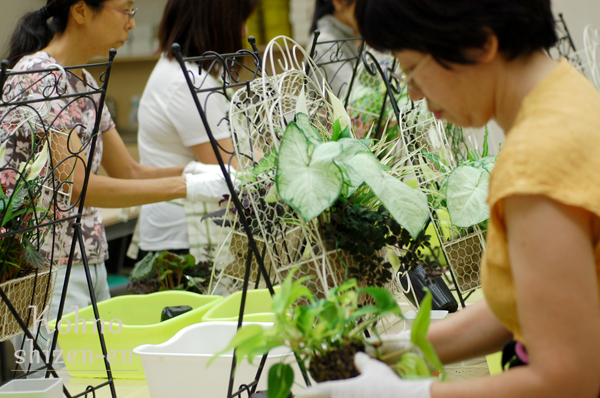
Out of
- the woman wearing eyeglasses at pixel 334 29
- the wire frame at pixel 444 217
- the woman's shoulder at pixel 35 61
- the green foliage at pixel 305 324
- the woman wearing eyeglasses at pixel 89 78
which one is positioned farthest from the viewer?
the woman wearing eyeglasses at pixel 334 29

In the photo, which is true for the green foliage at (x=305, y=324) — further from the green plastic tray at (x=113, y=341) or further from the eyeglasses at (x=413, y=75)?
the green plastic tray at (x=113, y=341)

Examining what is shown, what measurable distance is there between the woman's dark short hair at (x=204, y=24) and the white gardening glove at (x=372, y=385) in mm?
1330

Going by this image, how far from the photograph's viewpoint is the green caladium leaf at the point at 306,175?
0.70m

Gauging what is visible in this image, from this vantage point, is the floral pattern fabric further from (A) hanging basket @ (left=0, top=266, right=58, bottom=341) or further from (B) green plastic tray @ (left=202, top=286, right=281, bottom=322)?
(B) green plastic tray @ (left=202, top=286, right=281, bottom=322)

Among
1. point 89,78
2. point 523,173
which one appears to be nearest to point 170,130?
point 89,78

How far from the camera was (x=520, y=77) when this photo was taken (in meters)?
0.54

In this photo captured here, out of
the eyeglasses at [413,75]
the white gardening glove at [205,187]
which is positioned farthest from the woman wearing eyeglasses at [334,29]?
the eyeglasses at [413,75]

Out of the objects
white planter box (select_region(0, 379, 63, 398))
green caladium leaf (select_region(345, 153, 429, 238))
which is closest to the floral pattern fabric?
white planter box (select_region(0, 379, 63, 398))

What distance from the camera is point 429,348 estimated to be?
568 mm

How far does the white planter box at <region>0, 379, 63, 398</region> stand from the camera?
78cm

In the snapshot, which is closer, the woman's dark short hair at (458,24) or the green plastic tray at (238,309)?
the woman's dark short hair at (458,24)

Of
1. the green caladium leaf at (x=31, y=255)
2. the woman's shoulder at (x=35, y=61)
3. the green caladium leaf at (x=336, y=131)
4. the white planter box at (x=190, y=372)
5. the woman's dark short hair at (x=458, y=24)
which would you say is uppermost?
the woman's shoulder at (x=35, y=61)

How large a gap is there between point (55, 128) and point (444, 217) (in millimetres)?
810

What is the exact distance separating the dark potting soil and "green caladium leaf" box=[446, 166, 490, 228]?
50 cm
